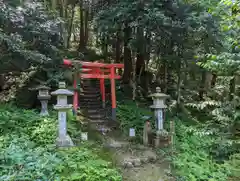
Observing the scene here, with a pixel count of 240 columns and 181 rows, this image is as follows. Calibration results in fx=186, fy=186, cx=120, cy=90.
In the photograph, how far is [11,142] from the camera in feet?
15.2

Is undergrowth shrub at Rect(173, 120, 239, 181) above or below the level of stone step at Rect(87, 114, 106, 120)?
below

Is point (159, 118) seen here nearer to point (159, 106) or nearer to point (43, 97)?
point (159, 106)

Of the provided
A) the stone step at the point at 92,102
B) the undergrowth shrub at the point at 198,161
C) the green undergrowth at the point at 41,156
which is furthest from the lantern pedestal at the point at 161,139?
the stone step at the point at 92,102

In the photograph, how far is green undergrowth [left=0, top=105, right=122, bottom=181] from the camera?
368 cm

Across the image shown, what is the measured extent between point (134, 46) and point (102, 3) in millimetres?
3473

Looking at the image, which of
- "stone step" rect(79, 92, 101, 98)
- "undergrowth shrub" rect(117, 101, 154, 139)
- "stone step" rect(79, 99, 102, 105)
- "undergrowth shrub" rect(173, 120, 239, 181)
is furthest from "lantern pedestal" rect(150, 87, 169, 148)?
"stone step" rect(79, 92, 101, 98)

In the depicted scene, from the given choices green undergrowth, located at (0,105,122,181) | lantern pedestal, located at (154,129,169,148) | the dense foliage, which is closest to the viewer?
green undergrowth, located at (0,105,122,181)

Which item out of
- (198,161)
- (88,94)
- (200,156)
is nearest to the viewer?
(198,161)

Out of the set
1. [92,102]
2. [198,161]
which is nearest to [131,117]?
[92,102]

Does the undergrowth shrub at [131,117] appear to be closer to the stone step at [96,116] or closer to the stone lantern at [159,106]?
the stone step at [96,116]

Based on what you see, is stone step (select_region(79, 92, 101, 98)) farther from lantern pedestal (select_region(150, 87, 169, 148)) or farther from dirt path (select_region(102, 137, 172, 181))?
lantern pedestal (select_region(150, 87, 169, 148))

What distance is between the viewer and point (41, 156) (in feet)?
14.0

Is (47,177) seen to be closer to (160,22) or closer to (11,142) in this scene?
(11,142)

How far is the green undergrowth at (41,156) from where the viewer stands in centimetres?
368
